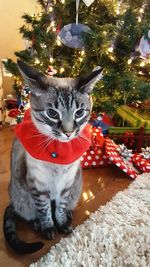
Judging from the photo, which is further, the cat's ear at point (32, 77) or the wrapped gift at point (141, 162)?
the wrapped gift at point (141, 162)

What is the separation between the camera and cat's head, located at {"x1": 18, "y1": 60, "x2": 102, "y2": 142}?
2.87 feet

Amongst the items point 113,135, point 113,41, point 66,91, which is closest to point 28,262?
point 66,91

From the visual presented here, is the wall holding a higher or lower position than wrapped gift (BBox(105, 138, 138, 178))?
higher

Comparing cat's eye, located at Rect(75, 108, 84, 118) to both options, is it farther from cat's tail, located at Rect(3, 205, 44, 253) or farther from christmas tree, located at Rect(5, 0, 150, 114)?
christmas tree, located at Rect(5, 0, 150, 114)

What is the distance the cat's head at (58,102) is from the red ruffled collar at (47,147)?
6 centimetres

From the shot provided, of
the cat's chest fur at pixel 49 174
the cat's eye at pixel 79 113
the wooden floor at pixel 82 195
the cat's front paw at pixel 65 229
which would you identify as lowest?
the wooden floor at pixel 82 195

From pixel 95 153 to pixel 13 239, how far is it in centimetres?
78

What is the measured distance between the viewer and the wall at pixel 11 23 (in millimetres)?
2410

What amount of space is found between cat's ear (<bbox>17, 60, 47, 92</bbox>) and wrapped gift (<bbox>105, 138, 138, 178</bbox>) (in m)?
0.79

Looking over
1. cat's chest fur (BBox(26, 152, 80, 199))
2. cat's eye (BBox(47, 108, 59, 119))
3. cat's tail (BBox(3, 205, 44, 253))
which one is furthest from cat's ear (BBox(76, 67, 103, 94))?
cat's tail (BBox(3, 205, 44, 253))

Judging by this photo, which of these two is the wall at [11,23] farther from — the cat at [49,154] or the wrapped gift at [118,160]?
the cat at [49,154]

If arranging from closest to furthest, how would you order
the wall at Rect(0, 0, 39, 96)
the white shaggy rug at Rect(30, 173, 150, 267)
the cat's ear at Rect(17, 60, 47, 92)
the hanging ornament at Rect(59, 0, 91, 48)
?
the cat's ear at Rect(17, 60, 47, 92) → the white shaggy rug at Rect(30, 173, 150, 267) → the hanging ornament at Rect(59, 0, 91, 48) → the wall at Rect(0, 0, 39, 96)

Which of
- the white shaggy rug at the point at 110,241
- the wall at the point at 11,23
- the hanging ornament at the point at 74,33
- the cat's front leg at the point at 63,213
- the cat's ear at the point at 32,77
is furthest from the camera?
the wall at the point at 11,23

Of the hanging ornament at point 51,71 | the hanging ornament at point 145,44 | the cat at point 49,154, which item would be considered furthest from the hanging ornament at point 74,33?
the cat at point 49,154
